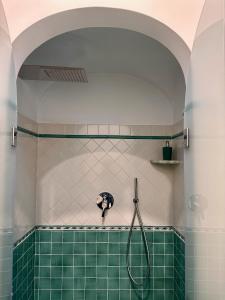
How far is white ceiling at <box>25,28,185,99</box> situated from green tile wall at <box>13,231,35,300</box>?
4.74ft

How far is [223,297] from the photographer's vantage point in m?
0.85

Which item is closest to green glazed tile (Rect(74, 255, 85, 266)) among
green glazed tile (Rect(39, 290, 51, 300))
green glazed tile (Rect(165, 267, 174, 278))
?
green glazed tile (Rect(39, 290, 51, 300))

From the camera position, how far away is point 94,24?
1365 millimetres

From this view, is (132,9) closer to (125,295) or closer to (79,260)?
(79,260)

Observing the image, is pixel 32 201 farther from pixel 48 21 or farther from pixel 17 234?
pixel 48 21

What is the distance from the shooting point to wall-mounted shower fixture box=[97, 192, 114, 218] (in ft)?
7.89

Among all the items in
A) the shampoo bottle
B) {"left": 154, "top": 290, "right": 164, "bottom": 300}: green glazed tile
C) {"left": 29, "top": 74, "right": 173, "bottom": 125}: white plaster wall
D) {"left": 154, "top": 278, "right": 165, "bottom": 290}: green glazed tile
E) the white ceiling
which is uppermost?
the white ceiling

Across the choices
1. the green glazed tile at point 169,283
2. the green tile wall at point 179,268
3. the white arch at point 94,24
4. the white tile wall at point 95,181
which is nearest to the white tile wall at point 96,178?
the white tile wall at point 95,181

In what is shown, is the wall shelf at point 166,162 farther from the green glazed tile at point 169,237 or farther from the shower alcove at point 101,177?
the green glazed tile at point 169,237

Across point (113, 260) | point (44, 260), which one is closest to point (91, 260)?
point (113, 260)

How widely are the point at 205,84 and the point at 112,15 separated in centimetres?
60

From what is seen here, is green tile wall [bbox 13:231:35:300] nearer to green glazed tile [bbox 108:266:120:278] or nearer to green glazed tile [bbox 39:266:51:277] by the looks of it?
green glazed tile [bbox 39:266:51:277]

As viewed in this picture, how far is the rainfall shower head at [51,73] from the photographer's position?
171 cm

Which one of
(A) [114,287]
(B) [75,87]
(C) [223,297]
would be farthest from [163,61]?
(A) [114,287]
